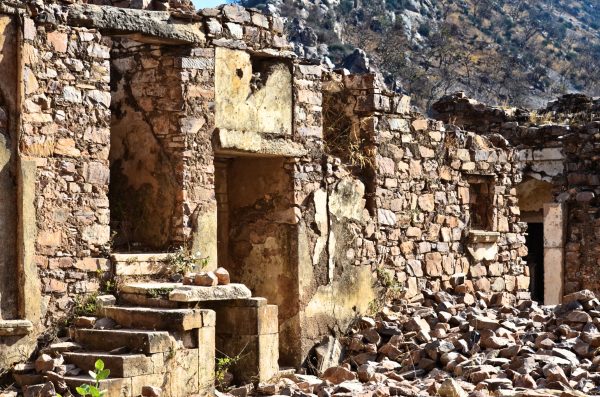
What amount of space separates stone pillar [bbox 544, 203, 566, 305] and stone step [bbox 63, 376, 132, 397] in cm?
1082

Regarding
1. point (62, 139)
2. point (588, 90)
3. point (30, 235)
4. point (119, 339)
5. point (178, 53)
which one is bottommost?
point (119, 339)

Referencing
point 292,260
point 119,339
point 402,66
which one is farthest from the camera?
point 402,66

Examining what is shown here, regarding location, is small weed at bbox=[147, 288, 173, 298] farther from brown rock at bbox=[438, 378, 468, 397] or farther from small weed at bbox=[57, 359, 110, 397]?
small weed at bbox=[57, 359, 110, 397]

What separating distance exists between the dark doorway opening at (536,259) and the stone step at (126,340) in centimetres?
1249

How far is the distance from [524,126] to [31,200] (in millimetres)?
11406

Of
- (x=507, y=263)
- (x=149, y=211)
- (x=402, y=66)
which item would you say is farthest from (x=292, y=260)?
(x=402, y=66)

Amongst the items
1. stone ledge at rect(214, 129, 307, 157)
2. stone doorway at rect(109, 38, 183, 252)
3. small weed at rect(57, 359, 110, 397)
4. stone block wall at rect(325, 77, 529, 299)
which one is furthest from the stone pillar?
small weed at rect(57, 359, 110, 397)

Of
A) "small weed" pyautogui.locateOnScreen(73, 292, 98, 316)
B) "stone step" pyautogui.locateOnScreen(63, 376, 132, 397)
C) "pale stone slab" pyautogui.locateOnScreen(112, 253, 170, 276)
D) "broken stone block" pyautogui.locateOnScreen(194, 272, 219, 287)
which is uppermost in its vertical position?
"pale stone slab" pyautogui.locateOnScreen(112, 253, 170, 276)

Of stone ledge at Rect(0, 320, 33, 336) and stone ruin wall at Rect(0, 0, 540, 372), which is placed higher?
stone ruin wall at Rect(0, 0, 540, 372)

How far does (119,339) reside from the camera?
8.42 m

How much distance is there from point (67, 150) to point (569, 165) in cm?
1076

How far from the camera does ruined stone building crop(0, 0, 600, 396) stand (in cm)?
863

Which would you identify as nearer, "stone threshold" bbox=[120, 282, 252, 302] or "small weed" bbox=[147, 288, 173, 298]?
"stone threshold" bbox=[120, 282, 252, 302]

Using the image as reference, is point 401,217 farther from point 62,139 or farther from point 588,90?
point 588,90
